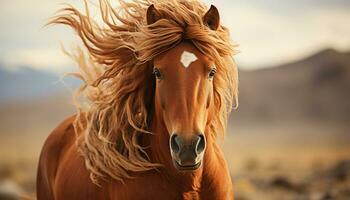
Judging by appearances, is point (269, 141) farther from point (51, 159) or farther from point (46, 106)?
point (51, 159)

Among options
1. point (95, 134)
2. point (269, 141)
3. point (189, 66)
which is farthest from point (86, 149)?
point (269, 141)

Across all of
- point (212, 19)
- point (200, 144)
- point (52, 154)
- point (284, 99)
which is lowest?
point (284, 99)

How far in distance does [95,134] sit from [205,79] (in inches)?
51.8

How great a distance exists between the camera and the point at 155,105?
15.9 feet

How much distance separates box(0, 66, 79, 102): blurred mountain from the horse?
101 meters

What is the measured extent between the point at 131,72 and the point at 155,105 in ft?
1.33

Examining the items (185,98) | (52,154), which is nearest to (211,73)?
(185,98)

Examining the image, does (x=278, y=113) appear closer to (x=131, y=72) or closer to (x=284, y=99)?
(x=284, y=99)

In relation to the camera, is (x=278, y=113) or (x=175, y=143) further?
(x=278, y=113)

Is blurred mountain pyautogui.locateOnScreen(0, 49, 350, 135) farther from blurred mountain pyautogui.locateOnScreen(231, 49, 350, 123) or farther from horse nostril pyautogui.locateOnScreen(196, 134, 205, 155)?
horse nostril pyautogui.locateOnScreen(196, 134, 205, 155)

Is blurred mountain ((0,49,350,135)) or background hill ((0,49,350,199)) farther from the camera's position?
blurred mountain ((0,49,350,135))

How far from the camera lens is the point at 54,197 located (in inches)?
246

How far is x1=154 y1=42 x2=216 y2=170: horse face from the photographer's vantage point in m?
4.21

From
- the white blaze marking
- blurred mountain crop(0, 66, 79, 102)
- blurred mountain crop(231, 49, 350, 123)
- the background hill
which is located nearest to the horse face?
the white blaze marking
